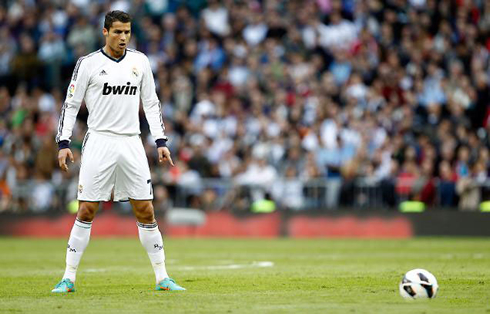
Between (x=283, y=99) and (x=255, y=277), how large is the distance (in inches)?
515

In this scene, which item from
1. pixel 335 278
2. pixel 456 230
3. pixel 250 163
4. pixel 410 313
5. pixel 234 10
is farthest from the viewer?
pixel 234 10

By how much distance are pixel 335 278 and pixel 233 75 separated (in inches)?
585

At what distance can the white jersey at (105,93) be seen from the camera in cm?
1014

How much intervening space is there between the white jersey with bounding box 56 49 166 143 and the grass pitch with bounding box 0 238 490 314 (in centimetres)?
168

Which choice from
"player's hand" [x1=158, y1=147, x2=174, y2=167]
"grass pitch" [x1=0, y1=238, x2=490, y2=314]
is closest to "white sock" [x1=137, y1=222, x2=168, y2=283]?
"grass pitch" [x1=0, y1=238, x2=490, y2=314]

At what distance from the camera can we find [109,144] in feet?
33.3

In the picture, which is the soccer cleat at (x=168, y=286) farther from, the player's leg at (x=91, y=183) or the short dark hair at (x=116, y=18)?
the short dark hair at (x=116, y=18)

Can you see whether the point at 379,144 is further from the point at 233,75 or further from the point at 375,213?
the point at 233,75

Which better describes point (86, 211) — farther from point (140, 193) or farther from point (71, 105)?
point (71, 105)

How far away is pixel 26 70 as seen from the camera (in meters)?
27.3

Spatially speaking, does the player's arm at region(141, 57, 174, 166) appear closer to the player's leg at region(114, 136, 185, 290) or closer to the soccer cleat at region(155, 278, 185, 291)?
the player's leg at region(114, 136, 185, 290)

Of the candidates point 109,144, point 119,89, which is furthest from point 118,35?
point 109,144

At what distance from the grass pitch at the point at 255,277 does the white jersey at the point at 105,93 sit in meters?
1.68

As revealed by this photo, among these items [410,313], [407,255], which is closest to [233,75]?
[407,255]
